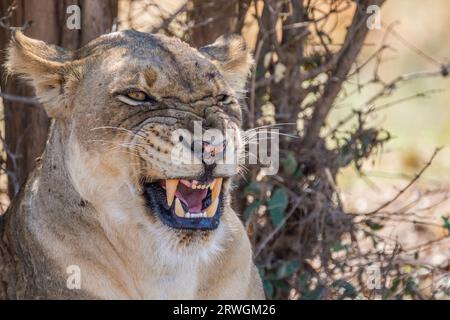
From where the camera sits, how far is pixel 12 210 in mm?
4406

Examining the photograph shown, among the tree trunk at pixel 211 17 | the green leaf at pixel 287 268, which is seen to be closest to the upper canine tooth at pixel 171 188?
the green leaf at pixel 287 268

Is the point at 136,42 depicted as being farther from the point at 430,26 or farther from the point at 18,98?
the point at 430,26

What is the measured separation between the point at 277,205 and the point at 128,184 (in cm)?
175

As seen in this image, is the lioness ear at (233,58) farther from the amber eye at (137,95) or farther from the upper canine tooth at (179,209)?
the upper canine tooth at (179,209)

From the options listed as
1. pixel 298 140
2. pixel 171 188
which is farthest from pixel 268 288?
pixel 171 188

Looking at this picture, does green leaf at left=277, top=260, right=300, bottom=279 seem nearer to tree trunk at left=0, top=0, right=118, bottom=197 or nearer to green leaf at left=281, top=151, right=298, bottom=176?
green leaf at left=281, top=151, right=298, bottom=176

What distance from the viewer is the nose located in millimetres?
3564

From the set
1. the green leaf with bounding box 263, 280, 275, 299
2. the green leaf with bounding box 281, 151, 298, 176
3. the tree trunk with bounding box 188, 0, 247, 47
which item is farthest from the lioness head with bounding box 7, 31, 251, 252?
the tree trunk with bounding box 188, 0, 247, 47

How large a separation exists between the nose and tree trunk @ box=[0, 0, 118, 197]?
1.66m

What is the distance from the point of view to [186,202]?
3750 millimetres

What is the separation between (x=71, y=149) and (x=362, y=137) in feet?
7.02

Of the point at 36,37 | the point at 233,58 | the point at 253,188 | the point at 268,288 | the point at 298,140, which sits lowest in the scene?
the point at 268,288

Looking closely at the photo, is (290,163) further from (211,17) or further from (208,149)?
(208,149)
